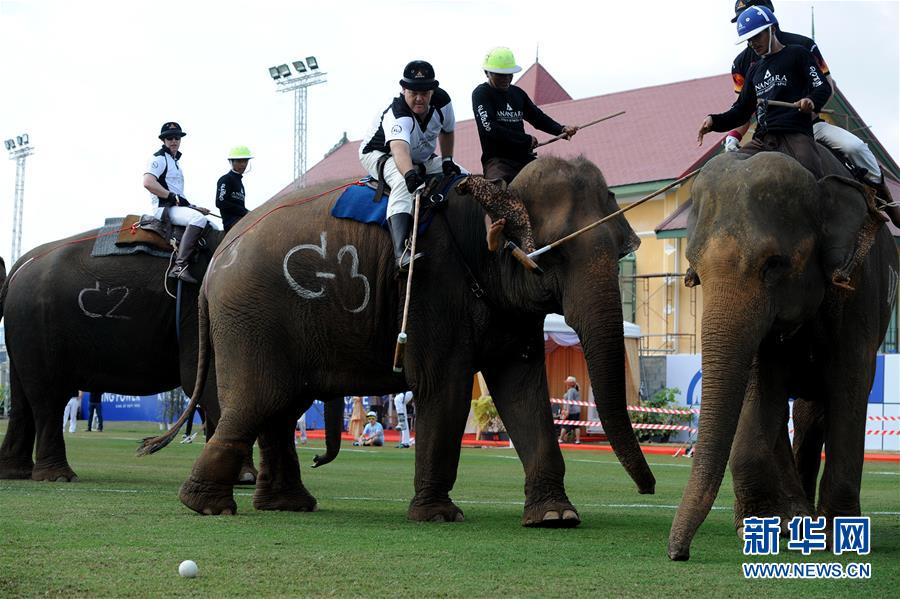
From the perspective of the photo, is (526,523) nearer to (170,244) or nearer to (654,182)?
(170,244)

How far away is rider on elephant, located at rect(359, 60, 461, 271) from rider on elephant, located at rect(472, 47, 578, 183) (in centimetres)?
36

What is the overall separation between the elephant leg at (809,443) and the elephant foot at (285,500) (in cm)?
400

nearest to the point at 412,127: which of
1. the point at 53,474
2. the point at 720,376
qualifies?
the point at 720,376

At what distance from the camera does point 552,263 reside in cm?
1016

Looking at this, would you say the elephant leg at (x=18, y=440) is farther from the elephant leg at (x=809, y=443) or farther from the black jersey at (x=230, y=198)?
the elephant leg at (x=809, y=443)

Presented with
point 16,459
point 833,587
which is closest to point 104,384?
point 16,459

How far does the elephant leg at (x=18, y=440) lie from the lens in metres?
15.2

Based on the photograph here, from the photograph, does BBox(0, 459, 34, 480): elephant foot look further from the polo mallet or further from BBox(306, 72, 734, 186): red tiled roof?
BBox(306, 72, 734, 186): red tiled roof

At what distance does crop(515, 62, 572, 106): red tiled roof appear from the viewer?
58.5 metres

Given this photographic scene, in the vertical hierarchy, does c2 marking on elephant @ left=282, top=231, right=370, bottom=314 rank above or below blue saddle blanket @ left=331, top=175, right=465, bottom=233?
below

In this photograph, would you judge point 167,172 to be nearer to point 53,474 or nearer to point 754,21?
point 53,474

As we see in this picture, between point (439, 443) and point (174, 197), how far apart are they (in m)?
6.13

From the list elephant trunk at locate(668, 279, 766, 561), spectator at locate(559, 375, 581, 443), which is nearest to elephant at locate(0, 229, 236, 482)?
elephant trunk at locate(668, 279, 766, 561)

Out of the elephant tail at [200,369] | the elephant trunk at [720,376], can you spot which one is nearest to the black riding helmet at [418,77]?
the elephant tail at [200,369]
